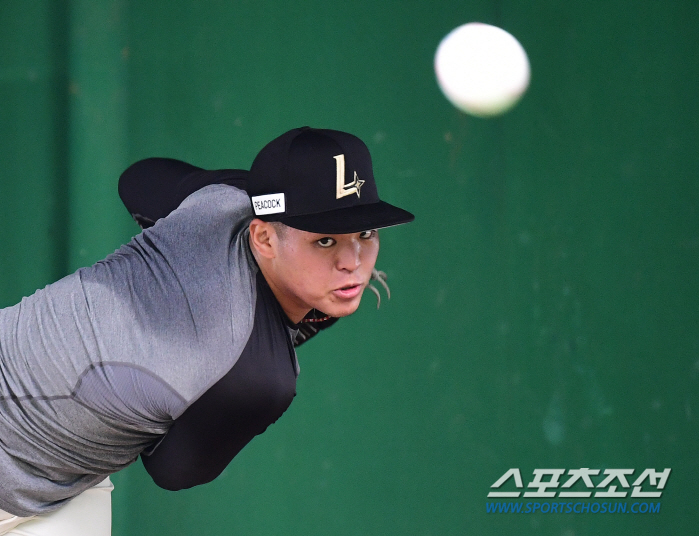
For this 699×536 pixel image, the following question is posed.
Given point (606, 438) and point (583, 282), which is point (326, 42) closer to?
point (583, 282)

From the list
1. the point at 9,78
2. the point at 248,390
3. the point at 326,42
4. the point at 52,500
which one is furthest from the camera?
the point at 326,42

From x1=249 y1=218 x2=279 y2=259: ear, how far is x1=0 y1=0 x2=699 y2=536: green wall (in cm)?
82

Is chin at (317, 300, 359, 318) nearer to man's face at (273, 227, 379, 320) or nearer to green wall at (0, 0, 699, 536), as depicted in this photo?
man's face at (273, 227, 379, 320)

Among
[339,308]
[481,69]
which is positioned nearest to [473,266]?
[481,69]

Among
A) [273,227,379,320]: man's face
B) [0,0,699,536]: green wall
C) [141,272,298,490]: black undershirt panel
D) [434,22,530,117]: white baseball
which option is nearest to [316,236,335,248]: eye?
[273,227,379,320]: man's face

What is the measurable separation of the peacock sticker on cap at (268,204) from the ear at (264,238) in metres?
0.02

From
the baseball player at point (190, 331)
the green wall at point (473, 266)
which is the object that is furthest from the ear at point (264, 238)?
the green wall at point (473, 266)

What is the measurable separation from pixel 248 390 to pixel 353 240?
23cm

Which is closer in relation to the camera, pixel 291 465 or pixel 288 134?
pixel 288 134

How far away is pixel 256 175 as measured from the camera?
1.21 meters

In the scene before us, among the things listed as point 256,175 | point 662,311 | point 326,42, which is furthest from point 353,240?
point 662,311

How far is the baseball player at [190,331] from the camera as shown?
115 centimetres

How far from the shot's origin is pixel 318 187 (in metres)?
1.16

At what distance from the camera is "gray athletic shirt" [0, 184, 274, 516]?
Result: 45.1 inches
